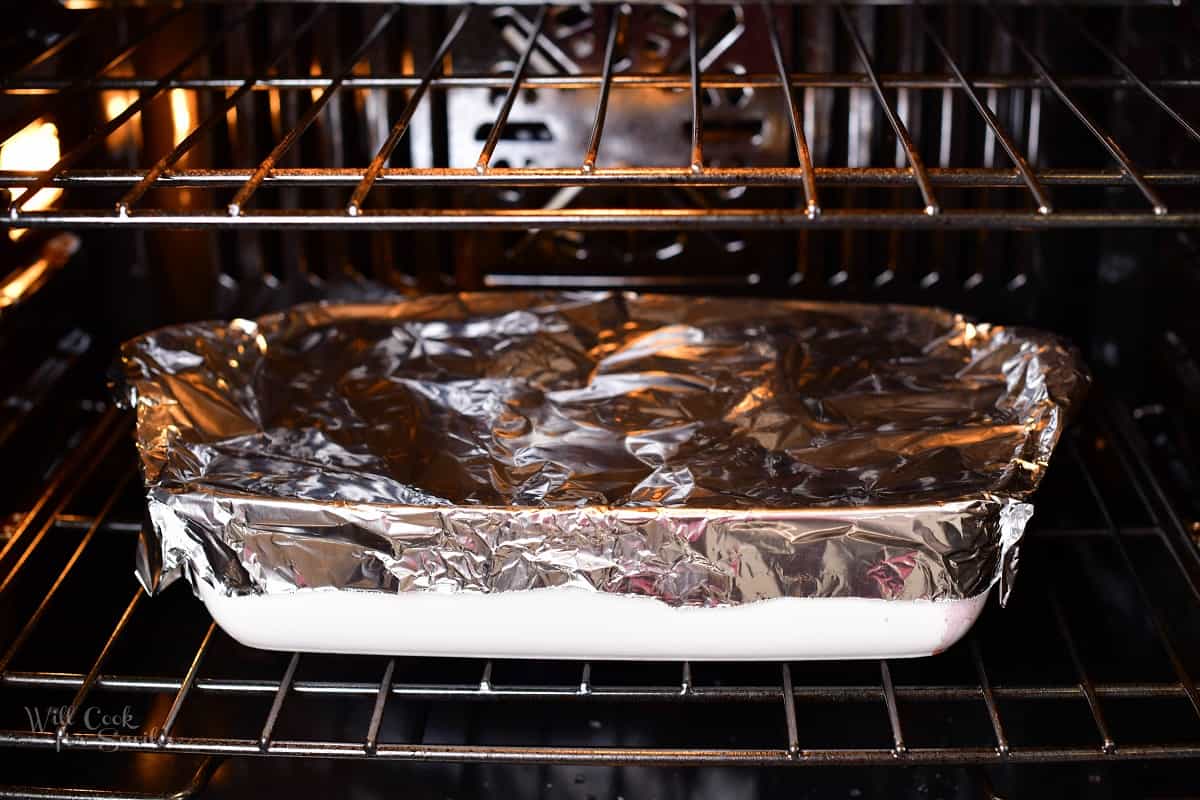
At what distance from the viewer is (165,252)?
3.46 ft

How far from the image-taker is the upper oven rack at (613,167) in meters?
0.62

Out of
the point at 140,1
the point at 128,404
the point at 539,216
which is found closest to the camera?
the point at 539,216

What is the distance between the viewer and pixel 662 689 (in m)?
0.76

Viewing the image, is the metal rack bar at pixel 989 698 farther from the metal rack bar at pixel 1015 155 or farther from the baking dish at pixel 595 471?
the metal rack bar at pixel 1015 155

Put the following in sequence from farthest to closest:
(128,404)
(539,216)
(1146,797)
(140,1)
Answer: (140,1) < (128,404) < (1146,797) < (539,216)

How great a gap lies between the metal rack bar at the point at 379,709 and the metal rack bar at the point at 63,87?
40 cm

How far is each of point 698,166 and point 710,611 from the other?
0.84 ft

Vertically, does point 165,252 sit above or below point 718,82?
below

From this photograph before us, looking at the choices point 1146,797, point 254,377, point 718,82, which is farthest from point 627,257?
point 1146,797

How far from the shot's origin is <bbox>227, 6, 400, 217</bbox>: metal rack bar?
2.02 ft

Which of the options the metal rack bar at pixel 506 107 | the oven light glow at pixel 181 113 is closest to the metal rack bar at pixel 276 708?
the metal rack bar at pixel 506 107

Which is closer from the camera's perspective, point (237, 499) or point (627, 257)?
point (237, 499)

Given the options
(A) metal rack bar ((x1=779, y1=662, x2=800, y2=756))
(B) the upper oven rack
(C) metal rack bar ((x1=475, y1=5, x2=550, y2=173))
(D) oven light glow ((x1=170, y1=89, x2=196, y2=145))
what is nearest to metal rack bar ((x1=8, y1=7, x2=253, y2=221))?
(B) the upper oven rack

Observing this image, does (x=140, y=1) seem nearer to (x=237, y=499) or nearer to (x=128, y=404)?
(x=128, y=404)
